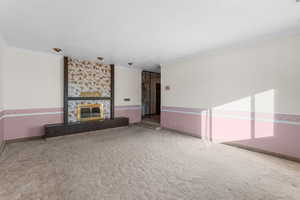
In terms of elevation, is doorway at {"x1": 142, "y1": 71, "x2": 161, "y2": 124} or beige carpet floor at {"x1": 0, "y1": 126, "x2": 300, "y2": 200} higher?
doorway at {"x1": 142, "y1": 71, "x2": 161, "y2": 124}

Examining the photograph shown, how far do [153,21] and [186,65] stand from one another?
250cm

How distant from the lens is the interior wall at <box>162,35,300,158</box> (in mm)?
2684

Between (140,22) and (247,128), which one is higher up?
(140,22)

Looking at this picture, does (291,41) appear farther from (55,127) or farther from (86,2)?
(55,127)

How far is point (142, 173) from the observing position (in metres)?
2.17

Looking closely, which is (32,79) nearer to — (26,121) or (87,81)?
(26,121)

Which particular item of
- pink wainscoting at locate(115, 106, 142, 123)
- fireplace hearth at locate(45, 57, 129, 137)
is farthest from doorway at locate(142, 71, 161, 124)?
fireplace hearth at locate(45, 57, 129, 137)

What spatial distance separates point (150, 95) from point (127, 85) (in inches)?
94.6

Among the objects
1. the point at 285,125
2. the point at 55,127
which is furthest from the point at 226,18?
the point at 55,127

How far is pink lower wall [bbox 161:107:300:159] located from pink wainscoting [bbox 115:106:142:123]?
6.98ft

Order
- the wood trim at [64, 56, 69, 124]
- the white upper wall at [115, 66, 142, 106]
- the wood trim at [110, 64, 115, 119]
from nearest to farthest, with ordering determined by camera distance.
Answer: the wood trim at [64, 56, 69, 124] → the wood trim at [110, 64, 115, 119] → the white upper wall at [115, 66, 142, 106]

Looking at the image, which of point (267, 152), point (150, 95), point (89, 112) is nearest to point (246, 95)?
point (267, 152)

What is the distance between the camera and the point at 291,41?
2.65 m

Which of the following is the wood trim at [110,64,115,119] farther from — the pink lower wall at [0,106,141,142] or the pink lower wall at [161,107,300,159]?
the pink lower wall at [161,107,300,159]
